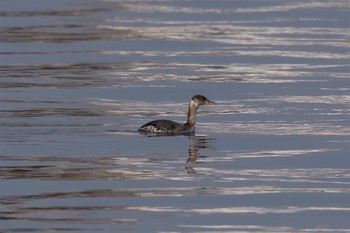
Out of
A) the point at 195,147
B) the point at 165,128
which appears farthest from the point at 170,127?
the point at 195,147

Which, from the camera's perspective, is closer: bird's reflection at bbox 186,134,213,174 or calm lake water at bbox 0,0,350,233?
calm lake water at bbox 0,0,350,233

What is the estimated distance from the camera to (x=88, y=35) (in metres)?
33.8

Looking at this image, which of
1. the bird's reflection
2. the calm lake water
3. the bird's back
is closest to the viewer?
the calm lake water

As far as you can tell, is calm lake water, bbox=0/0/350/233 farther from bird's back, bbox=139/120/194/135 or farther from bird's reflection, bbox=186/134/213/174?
bird's back, bbox=139/120/194/135

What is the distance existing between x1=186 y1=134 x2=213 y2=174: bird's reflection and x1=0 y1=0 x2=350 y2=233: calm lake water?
0.02m

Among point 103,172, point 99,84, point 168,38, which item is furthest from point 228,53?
point 103,172

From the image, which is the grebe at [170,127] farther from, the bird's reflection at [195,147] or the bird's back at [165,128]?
the bird's reflection at [195,147]

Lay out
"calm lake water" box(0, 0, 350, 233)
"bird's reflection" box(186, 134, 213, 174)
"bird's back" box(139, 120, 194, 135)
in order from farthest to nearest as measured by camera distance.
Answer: "bird's back" box(139, 120, 194, 135) < "bird's reflection" box(186, 134, 213, 174) < "calm lake water" box(0, 0, 350, 233)

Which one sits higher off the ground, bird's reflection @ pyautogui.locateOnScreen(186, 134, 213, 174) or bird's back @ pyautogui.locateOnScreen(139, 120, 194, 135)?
bird's back @ pyautogui.locateOnScreen(139, 120, 194, 135)

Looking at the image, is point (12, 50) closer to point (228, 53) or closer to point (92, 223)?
point (228, 53)

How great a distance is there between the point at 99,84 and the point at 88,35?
9.22m

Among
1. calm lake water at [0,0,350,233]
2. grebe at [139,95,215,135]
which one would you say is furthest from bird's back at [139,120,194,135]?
calm lake water at [0,0,350,233]

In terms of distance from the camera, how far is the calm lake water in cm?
1373

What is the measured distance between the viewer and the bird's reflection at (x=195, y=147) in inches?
658
